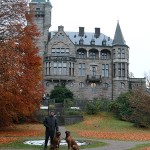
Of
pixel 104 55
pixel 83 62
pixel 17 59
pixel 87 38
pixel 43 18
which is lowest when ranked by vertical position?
pixel 17 59

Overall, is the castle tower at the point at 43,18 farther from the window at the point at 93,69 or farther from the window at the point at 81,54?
the window at the point at 93,69

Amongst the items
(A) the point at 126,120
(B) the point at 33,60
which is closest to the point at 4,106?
(B) the point at 33,60

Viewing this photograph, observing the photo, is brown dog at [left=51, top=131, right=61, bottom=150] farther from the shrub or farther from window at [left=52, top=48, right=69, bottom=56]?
window at [left=52, top=48, right=69, bottom=56]

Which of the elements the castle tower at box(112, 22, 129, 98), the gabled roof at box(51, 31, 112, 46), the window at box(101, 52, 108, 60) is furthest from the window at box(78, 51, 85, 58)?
the castle tower at box(112, 22, 129, 98)

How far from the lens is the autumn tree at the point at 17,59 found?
24.7 meters

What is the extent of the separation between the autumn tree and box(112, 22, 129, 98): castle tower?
41.4m

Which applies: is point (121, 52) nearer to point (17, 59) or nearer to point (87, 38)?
point (87, 38)

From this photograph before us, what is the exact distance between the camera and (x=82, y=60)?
7131cm

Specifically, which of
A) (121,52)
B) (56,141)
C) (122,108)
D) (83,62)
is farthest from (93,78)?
(56,141)

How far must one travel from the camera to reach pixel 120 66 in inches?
2783

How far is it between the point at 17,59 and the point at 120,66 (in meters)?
47.3

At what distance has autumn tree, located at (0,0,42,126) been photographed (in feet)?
81.0


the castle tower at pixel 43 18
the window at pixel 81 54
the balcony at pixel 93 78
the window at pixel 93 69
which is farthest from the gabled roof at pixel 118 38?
the castle tower at pixel 43 18

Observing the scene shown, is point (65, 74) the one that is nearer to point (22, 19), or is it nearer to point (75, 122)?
point (75, 122)
